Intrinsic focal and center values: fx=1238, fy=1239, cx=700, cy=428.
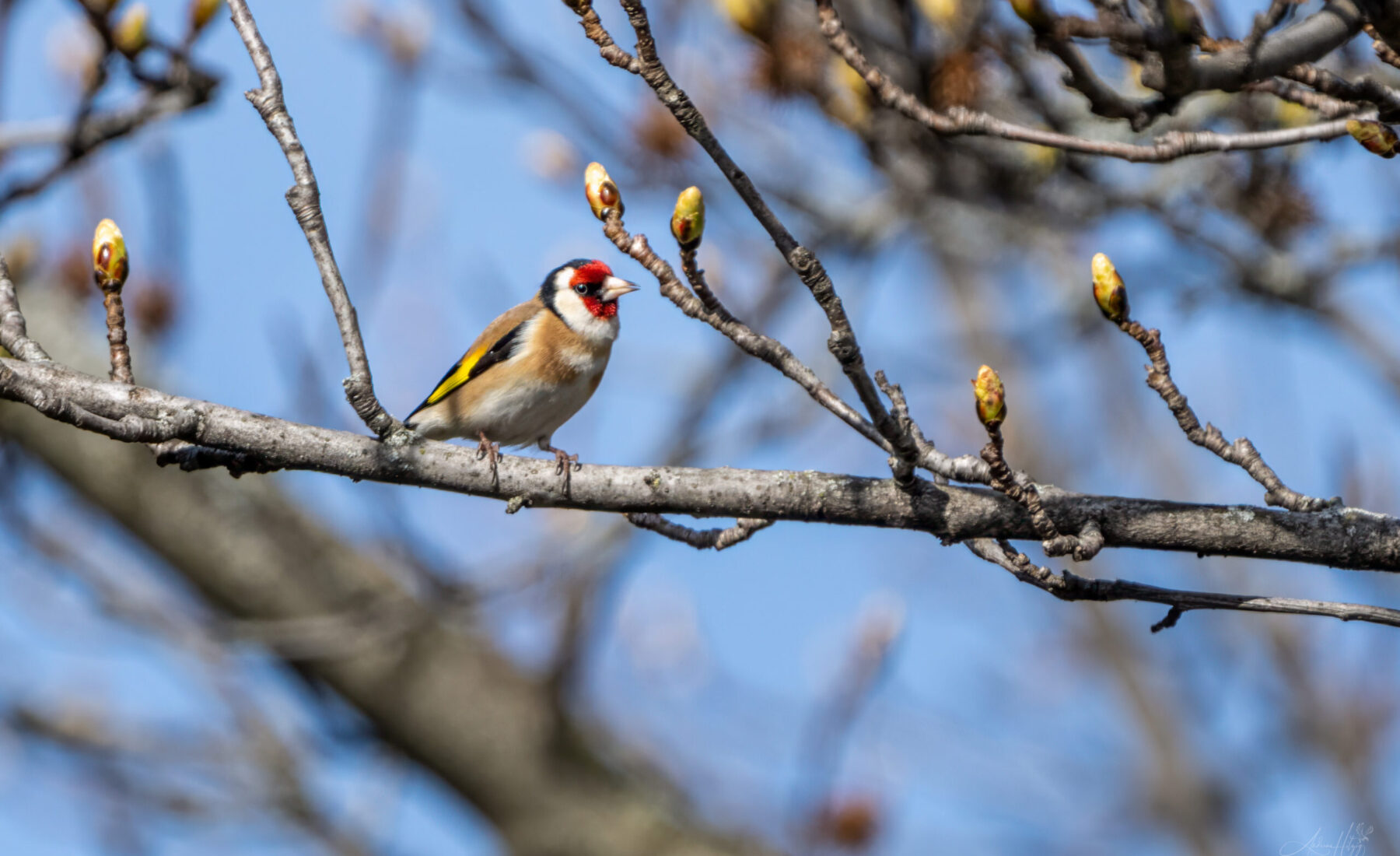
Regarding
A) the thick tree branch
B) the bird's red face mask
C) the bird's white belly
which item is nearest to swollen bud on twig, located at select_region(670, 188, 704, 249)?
the bird's white belly

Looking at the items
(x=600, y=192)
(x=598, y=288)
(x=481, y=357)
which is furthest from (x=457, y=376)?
(x=600, y=192)

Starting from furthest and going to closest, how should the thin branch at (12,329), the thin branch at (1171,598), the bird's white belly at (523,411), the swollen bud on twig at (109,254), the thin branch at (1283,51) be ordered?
the bird's white belly at (523,411), the swollen bud on twig at (109,254), the thin branch at (12,329), the thin branch at (1171,598), the thin branch at (1283,51)

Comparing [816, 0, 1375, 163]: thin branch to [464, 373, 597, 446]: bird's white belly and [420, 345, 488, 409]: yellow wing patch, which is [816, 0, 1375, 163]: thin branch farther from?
[420, 345, 488, 409]: yellow wing patch

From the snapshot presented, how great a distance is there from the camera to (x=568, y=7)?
8.43 ft

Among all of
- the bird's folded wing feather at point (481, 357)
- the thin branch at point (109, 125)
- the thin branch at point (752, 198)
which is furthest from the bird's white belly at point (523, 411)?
the thin branch at point (752, 198)

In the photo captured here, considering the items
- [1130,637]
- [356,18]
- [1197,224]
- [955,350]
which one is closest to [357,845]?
[356,18]

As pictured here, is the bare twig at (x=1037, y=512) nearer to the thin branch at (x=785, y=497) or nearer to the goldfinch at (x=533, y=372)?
the thin branch at (x=785, y=497)

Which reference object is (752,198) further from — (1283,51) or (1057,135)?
(1283,51)

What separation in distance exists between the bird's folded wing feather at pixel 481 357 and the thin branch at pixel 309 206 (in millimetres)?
2205

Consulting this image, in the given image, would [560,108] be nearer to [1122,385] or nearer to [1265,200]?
[1265,200]

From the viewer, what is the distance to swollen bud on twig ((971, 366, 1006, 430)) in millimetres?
2643

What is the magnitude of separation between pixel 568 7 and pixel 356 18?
169 inches

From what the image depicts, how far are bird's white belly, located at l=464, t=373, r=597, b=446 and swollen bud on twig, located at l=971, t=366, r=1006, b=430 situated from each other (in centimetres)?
255

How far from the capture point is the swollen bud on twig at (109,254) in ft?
9.93
